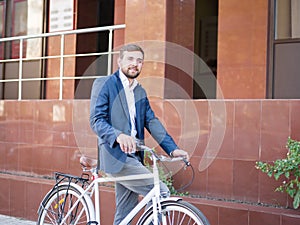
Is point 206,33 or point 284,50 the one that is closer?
point 284,50

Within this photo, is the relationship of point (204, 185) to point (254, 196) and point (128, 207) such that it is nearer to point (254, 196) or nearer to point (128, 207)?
point (254, 196)

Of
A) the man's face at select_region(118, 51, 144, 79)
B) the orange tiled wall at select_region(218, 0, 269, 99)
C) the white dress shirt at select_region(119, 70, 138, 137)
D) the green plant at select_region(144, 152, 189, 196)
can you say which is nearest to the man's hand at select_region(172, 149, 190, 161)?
the white dress shirt at select_region(119, 70, 138, 137)

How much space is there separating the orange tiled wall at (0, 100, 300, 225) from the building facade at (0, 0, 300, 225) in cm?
1

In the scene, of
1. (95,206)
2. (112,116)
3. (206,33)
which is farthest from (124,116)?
(206,33)

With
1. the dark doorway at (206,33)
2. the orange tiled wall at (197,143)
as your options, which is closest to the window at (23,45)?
the orange tiled wall at (197,143)

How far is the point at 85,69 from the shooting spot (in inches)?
Answer: 384

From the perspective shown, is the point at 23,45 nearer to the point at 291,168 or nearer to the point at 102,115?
the point at 102,115

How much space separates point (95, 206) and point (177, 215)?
842mm

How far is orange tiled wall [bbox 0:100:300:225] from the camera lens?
16.5 ft

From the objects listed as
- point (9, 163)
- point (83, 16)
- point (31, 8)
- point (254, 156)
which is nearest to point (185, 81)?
point (254, 156)

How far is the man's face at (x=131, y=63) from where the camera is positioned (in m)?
3.84

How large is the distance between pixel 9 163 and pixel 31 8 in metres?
3.69

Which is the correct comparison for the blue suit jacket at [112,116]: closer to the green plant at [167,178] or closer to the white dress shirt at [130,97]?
the white dress shirt at [130,97]

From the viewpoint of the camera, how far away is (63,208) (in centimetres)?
433
